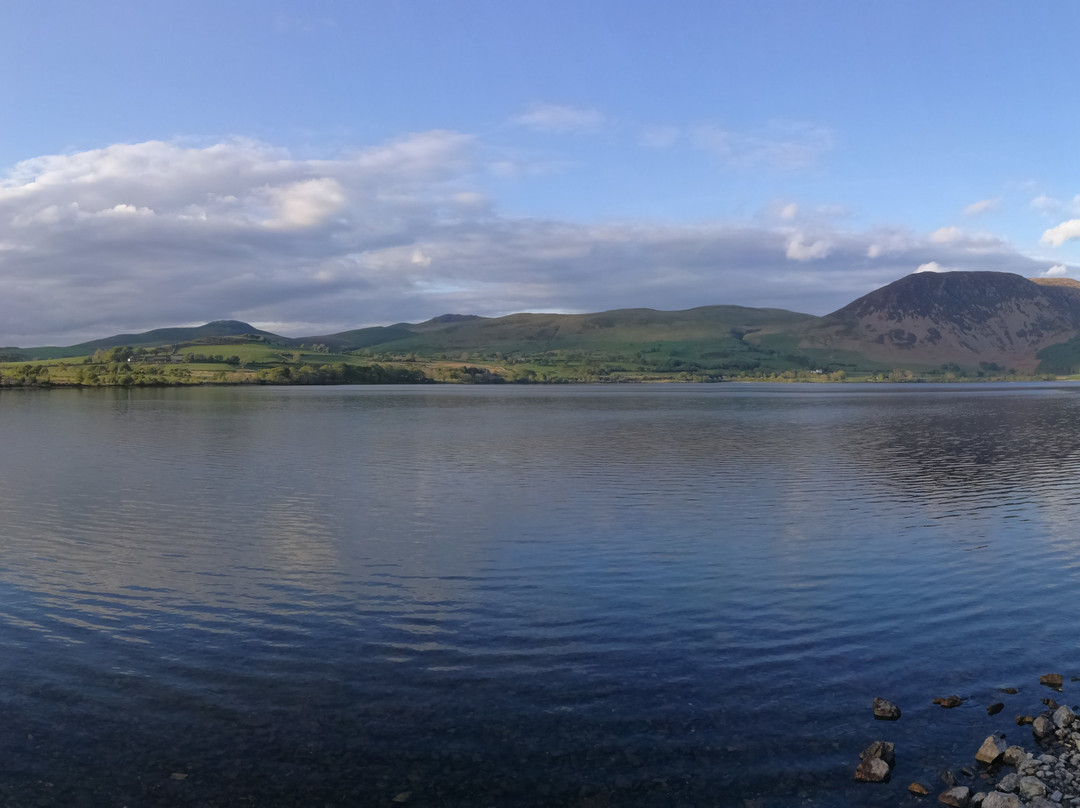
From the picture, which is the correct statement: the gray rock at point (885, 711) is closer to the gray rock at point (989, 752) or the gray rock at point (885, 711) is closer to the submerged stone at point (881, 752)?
the submerged stone at point (881, 752)

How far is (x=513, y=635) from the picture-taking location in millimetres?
20703

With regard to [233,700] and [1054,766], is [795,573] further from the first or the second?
[233,700]

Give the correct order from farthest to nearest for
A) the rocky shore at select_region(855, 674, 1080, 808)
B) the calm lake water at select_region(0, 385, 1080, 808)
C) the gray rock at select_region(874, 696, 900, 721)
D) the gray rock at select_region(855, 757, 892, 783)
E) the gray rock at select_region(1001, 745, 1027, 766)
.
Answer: the gray rock at select_region(874, 696, 900, 721), the calm lake water at select_region(0, 385, 1080, 808), the gray rock at select_region(1001, 745, 1027, 766), the gray rock at select_region(855, 757, 892, 783), the rocky shore at select_region(855, 674, 1080, 808)

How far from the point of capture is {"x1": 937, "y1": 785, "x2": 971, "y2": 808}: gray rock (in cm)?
1253

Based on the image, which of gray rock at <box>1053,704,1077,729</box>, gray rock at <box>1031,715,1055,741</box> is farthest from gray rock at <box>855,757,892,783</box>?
gray rock at <box>1053,704,1077,729</box>

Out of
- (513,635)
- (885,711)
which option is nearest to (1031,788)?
(885,711)

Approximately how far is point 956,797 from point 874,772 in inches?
51.0

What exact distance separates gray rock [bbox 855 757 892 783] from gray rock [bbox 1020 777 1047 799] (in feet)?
6.62

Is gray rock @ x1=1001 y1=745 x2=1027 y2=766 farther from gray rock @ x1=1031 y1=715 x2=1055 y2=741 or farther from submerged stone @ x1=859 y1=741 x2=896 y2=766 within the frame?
submerged stone @ x1=859 y1=741 x2=896 y2=766

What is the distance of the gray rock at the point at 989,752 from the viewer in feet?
45.2

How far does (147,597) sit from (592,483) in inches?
1193

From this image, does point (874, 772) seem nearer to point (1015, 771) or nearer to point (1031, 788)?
point (1031, 788)

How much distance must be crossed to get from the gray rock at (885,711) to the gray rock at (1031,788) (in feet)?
9.90

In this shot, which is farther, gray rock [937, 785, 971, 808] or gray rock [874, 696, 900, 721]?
gray rock [874, 696, 900, 721]
